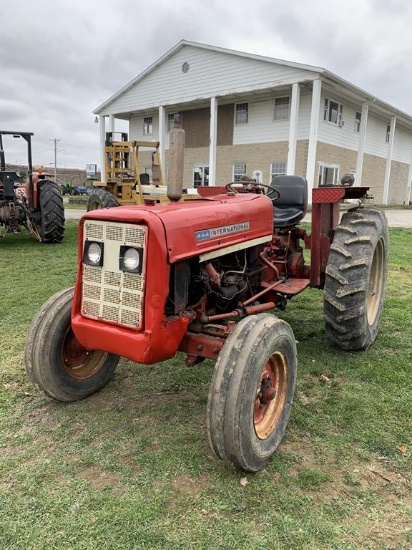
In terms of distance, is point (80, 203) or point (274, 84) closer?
point (274, 84)

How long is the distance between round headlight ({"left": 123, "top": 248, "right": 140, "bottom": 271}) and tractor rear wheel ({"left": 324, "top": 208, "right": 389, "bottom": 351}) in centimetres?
183

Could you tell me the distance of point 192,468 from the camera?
96.1 inches

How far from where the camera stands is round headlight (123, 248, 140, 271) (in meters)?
2.42

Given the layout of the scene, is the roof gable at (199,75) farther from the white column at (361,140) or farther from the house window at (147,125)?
the white column at (361,140)

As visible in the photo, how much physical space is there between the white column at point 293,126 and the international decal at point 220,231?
14.7m

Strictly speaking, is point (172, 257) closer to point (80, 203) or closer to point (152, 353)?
point (152, 353)

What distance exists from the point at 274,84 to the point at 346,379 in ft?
52.1

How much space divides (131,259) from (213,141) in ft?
59.6

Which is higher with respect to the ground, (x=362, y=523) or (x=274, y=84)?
(x=274, y=84)

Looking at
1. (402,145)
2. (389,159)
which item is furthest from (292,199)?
(402,145)

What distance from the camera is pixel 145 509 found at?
2.13 metres

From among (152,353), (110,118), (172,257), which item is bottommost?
(152,353)

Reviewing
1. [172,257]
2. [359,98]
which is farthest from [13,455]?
[359,98]

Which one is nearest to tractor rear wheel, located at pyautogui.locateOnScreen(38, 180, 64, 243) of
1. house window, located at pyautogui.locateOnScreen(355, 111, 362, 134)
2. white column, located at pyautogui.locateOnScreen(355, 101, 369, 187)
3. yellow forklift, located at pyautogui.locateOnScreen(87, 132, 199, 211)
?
yellow forklift, located at pyautogui.locateOnScreen(87, 132, 199, 211)
